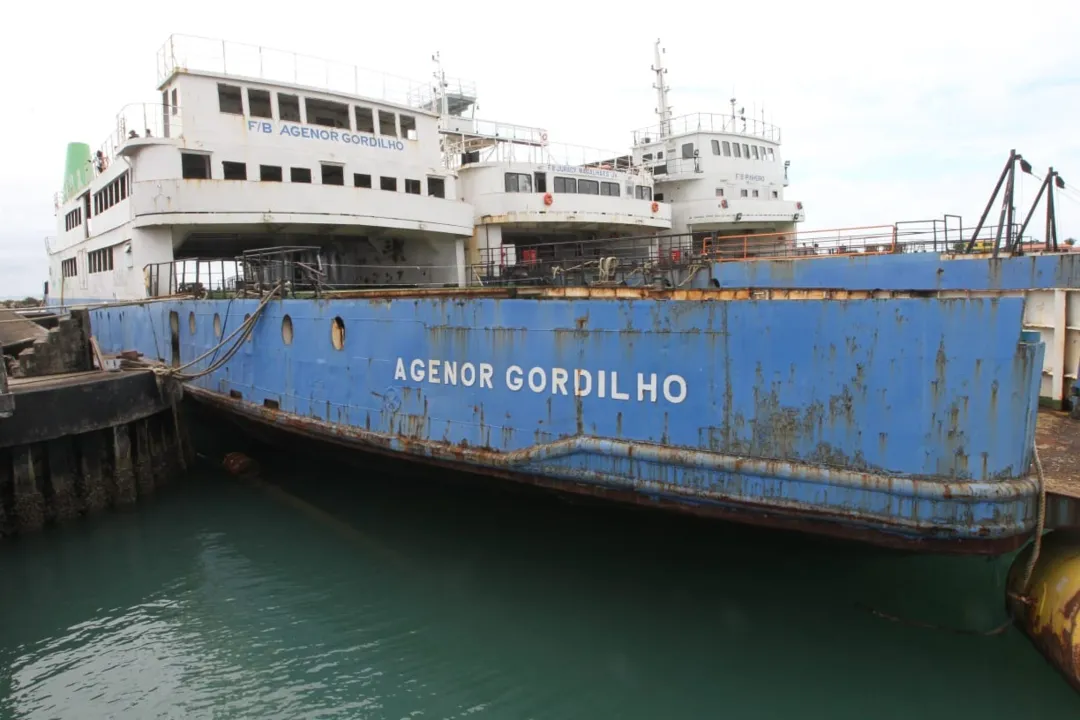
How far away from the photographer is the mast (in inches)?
1131

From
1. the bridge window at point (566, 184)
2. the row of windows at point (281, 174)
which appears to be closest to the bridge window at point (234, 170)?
the row of windows at point (281, 174)

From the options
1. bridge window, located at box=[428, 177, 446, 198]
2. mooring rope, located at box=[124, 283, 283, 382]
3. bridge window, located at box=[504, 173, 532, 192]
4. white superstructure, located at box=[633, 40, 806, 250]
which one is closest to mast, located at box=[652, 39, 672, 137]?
white superstructure, located at box=[633, 40, 806, 250]

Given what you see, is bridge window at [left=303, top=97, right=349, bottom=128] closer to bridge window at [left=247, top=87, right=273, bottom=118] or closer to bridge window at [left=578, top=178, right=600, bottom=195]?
bridge window at [left=247, top=87, right=273, bottom=118]

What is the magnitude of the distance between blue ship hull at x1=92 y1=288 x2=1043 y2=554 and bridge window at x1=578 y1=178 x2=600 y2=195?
1617cm

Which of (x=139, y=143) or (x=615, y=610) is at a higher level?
(x=139, y=143)

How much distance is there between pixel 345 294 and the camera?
9016mm

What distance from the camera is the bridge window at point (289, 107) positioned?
14.7m

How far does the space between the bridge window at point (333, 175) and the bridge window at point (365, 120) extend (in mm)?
1144

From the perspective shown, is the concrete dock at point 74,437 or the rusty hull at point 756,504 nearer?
the rusty hull at point 756,504

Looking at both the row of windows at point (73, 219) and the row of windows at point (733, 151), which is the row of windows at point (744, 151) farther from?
the row of windows at point (73, 219)

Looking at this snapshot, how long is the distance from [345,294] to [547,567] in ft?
14.4

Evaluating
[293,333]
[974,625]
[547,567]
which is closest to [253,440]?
[293,333]

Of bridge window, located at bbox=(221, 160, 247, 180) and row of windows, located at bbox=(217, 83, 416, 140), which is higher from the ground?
row of windows, located at bbox=(217, 83, 416, 140)

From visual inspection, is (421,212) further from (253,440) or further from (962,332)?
(962,332)
